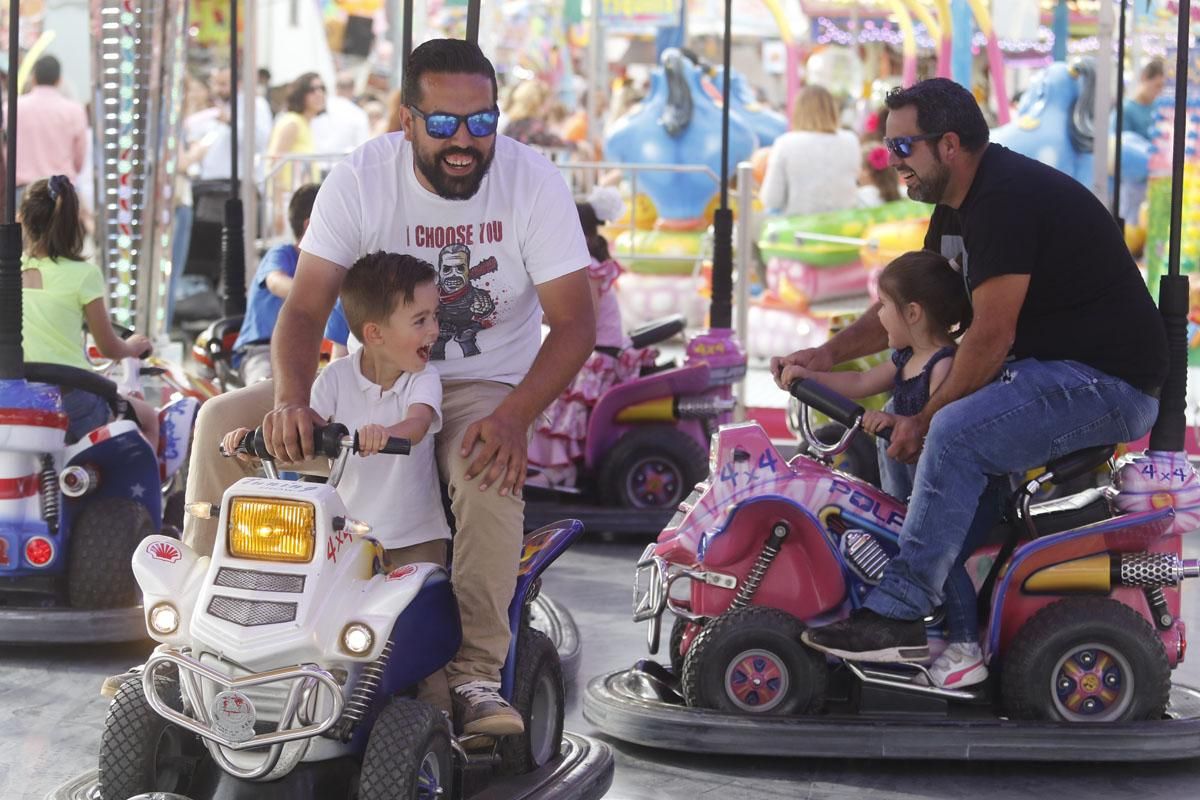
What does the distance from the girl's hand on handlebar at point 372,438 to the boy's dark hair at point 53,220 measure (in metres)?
2.69

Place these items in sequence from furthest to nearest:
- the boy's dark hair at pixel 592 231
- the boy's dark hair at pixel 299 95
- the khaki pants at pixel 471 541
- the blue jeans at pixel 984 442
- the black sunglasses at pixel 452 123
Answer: the boy's dark hair at pixel 299 95, the boy's dark hair at pixel 592 231, the blue jeans at pixel 984 442, the black sunglasses at pixel 452 123, the khaki pants at pixel 471 541

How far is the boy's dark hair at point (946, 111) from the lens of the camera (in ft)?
13.3

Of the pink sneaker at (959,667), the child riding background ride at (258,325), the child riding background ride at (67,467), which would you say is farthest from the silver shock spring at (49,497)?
the pink sneaker at (959,667)

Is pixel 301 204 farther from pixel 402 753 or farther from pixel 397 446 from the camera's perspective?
pixel 402 753

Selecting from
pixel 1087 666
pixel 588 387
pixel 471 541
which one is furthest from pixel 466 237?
pixel 588 387

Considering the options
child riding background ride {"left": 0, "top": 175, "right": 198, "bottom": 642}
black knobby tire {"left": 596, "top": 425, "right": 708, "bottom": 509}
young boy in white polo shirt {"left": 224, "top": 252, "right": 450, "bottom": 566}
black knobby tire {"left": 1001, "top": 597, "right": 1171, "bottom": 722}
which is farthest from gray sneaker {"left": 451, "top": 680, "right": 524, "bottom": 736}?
black knobby tire {"left": 596, "top": 425, "right": 708, "bottom": 509}

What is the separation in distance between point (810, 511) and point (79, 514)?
6.85 feet

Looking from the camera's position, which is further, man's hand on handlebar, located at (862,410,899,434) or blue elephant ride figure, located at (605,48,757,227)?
blue elephant ride figure, located at (605,48,757,227)

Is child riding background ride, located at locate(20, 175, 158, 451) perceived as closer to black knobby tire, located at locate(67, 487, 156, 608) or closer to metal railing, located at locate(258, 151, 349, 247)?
black knobby tire, located at locate(67, 487, 156, 608)

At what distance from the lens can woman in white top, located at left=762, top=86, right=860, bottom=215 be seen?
455 inches

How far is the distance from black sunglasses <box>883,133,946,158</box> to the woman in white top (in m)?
7.50

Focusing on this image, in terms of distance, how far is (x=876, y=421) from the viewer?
4.03m

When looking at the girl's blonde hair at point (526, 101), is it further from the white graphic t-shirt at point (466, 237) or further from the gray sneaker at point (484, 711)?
the gray sneaker at point (484, 711)

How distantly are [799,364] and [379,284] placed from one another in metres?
1.24
